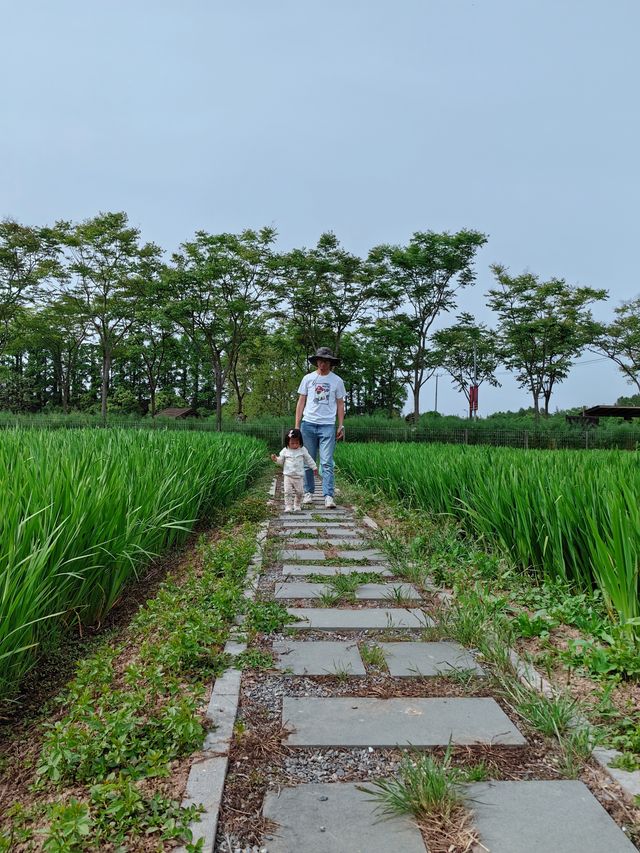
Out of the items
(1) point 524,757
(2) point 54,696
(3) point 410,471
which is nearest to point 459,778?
(1) point 524,757

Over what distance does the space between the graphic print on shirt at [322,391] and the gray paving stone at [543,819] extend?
486cm

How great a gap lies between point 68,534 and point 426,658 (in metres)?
1.53

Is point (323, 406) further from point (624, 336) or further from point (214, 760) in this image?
point (624, 336)

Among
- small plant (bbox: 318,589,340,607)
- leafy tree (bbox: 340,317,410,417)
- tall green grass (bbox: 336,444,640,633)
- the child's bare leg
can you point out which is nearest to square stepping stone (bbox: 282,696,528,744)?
tall green grass (bbox: 336,444,640,633)

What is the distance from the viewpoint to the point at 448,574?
10.7 ft

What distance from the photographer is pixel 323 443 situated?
6172mm

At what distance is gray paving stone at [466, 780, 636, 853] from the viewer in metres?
1.16

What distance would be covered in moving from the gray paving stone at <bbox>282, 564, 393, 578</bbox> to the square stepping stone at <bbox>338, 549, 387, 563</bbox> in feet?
0.60

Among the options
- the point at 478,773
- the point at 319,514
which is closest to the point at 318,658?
the point at 478,773

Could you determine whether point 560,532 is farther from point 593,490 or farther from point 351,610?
point 351,610

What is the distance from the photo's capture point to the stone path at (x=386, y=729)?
1.19 metres

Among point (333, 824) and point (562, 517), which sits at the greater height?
point (562, 517)

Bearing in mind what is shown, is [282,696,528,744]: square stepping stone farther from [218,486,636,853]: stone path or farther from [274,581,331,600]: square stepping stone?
[274,581,331,600]: square stepping stone

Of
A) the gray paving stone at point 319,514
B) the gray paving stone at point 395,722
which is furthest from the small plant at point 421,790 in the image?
the gray paving stone at point 319,514
